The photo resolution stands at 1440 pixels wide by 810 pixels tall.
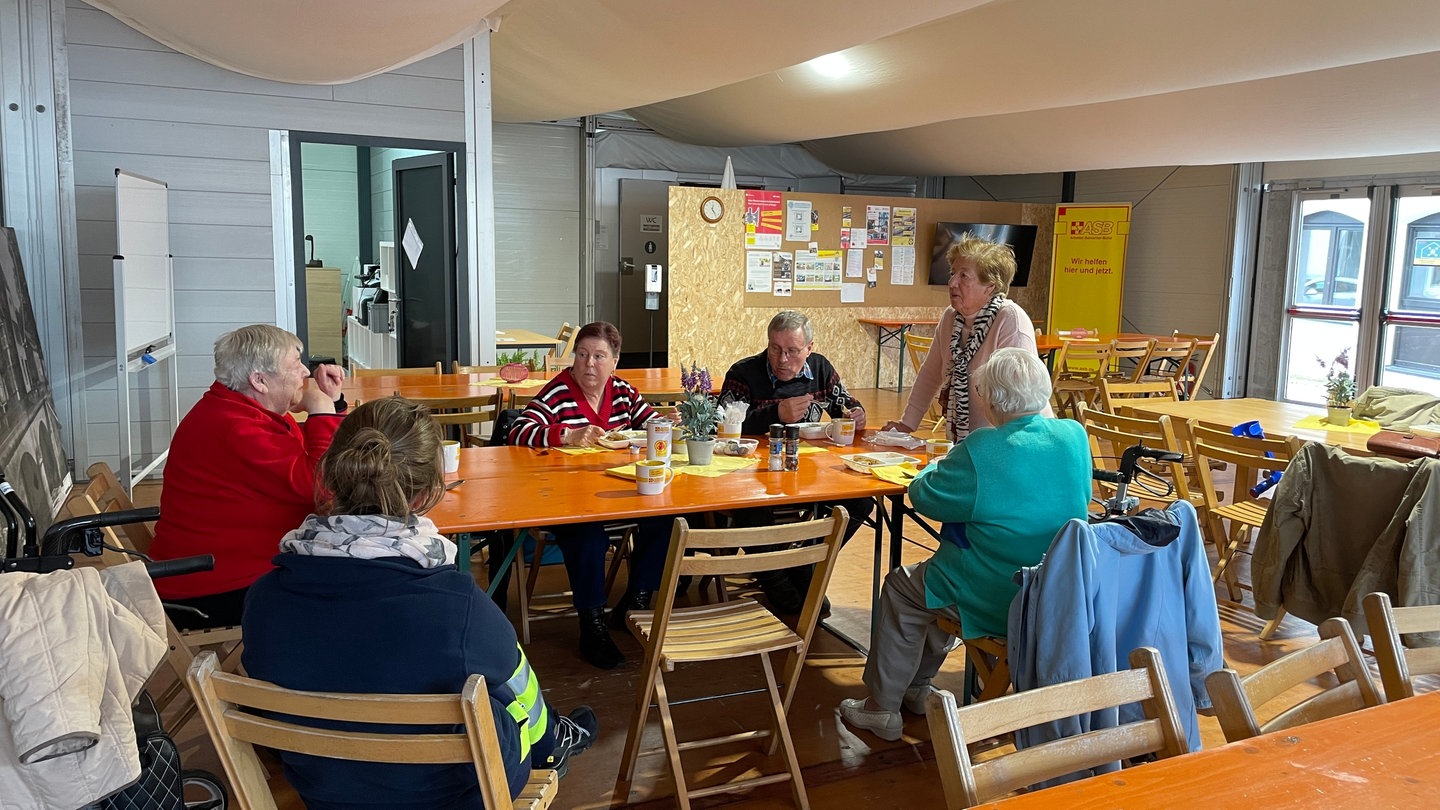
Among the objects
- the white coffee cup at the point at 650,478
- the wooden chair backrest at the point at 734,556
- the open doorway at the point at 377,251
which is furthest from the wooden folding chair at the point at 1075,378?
the wooden chair backrest at the point at 734,556

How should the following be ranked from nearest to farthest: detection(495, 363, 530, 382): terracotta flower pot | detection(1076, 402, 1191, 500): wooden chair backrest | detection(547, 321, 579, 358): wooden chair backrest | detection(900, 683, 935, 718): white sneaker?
detection(900, 683, 935, 718): white sneaker, detection(1076, 402, 1191, 500): wooden chair backrest, detection(495, 363, 530, 382): terracotta flower pot, detection(547, 321, 579, 358): wooden chair backrest

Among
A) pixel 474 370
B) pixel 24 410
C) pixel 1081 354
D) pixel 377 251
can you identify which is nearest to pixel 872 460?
pixel 474 370

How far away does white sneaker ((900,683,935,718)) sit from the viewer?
3022 millimetres

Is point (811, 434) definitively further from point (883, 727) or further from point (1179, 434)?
point (1179, 434)

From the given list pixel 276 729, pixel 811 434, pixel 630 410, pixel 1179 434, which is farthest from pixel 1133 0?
pixel 276 729

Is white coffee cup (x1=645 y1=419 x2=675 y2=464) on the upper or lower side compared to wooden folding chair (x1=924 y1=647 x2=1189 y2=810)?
upper

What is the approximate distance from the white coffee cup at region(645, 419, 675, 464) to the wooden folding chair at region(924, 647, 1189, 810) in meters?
1.73

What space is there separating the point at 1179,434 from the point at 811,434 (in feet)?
5.66

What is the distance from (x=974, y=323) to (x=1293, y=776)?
2.59m

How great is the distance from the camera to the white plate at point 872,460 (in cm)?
326

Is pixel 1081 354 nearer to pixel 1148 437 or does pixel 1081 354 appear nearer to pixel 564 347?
pixel 1148 437

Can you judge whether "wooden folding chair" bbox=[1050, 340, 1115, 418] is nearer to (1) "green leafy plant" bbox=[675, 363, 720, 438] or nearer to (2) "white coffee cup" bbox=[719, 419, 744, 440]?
(2) "white coffee cup" bbox=[719, 419, 744, 440]

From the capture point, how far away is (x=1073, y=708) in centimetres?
153

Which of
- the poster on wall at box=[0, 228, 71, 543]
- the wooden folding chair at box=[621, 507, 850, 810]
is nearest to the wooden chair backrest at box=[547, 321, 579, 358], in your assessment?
the poster on wall at box=[0, 228, 71, 543]
